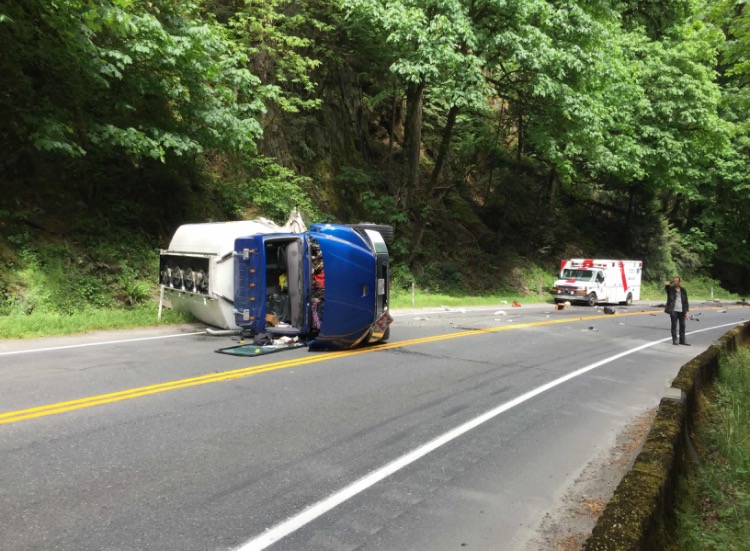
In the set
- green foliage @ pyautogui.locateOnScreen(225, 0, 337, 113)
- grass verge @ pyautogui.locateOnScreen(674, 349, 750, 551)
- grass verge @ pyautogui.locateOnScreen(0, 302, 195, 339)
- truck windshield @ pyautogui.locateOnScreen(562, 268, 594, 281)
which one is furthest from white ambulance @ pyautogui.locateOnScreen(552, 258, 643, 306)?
grass verge @ pyautogui.locateOnScreen(0, 302, 195, 339)

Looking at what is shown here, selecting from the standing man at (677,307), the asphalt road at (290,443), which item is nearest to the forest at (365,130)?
the standing man at (677,307)

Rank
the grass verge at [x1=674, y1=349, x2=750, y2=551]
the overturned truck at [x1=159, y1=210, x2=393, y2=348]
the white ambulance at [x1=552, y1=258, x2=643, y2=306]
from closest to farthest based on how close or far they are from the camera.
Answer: the grass verge at [x1=674, y1=349, x2=750, y2=551], the overturned truck at [x1=159, y1=210, x2=393, y2=348], the white ambulance at [x1=552, y1=258, x2=643, y2=306]

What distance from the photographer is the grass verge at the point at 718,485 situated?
391cm

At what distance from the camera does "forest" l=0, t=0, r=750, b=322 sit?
1301 centimetres

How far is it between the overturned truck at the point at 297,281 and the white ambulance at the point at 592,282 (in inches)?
744

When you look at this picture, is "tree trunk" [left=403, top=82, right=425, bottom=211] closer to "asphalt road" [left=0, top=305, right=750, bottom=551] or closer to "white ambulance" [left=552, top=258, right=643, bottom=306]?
"white ambulance" [left=552, top=258, right=643, bottom=306]

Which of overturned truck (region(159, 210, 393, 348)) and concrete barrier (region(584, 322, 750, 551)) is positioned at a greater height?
overturned truck (region(159, 210, 393, 348))

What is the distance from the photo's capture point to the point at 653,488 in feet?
11.8

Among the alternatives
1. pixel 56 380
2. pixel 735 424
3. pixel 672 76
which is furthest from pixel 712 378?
pixel 672 76

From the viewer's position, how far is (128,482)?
14.1ft

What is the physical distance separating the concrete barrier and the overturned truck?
18.9 ft

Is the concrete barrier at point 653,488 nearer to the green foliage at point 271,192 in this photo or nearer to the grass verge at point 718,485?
the grass verge at point 718,485

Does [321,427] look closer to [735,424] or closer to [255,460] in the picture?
[255,460]

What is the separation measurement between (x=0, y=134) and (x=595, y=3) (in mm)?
23701
